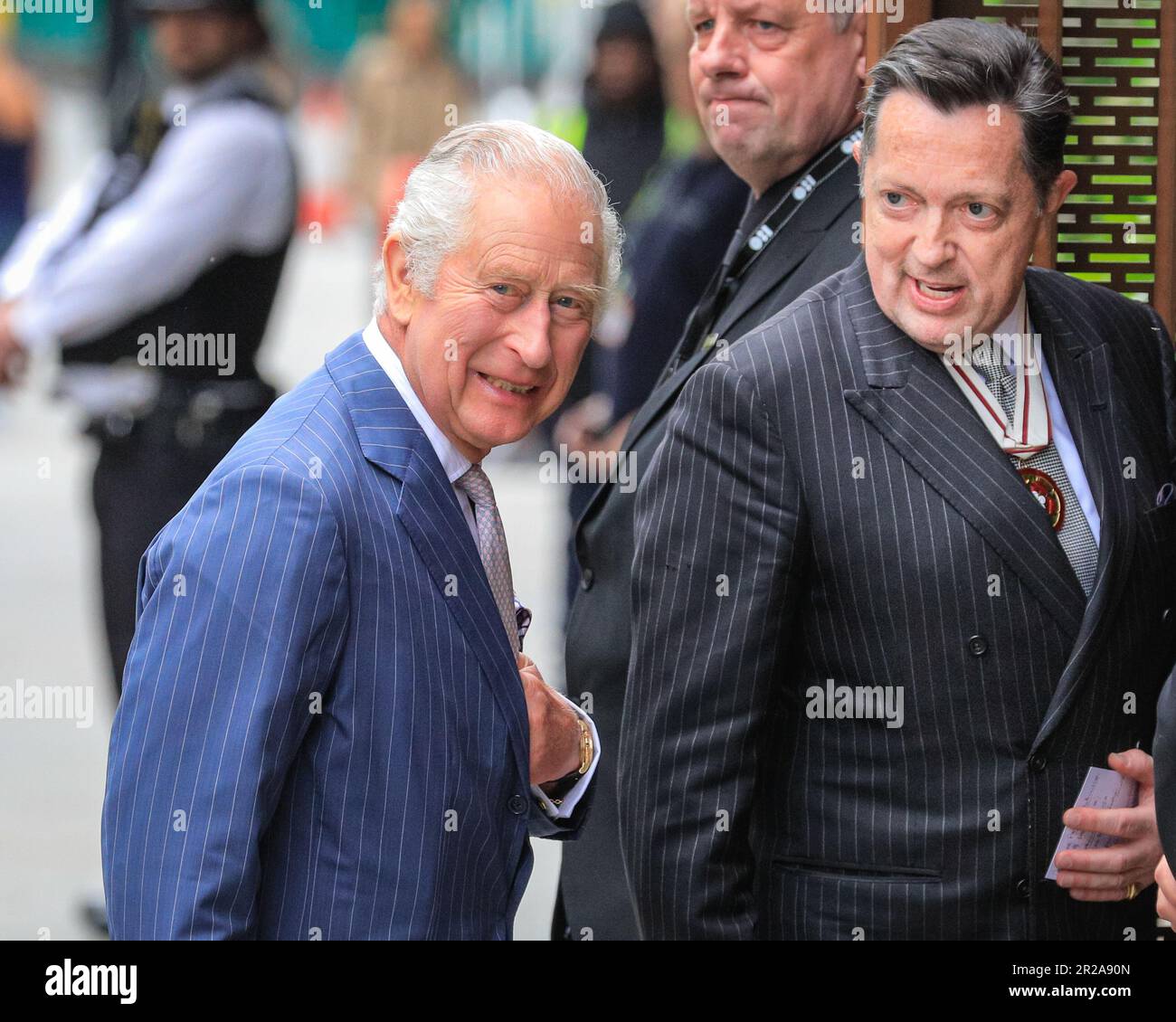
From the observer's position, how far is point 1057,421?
2.37 metres

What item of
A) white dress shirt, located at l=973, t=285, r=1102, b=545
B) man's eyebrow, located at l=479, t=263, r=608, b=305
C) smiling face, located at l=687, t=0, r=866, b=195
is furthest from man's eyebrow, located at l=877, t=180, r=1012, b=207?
smiling face, located at l=687, t=0, r=866, b=195

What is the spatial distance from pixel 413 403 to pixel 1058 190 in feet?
3.12

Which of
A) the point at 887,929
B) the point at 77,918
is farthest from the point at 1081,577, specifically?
the point at 77,918

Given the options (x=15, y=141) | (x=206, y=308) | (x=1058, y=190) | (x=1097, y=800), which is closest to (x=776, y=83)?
(x=1058, y=190)

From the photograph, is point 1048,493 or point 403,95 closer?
point 1048,493

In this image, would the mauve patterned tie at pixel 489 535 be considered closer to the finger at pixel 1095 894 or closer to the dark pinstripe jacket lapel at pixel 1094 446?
the dark pinstripe jacket lapel at pixel 1094 446

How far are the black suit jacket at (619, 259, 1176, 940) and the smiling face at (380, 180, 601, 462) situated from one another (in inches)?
14.6

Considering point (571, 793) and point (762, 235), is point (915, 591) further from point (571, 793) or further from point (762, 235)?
point (762, 235)

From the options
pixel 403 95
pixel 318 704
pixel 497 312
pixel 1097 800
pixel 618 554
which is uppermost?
pixel 403 95

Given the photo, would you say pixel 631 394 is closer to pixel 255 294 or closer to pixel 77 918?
pixel 255 294

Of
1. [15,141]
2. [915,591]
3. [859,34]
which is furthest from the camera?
[15,141]

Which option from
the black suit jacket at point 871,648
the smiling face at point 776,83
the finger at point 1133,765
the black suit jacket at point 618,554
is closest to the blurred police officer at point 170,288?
the black suit jacket at point 618,554

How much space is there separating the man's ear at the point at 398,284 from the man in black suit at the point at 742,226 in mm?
842

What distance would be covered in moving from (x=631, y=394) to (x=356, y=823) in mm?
3192
